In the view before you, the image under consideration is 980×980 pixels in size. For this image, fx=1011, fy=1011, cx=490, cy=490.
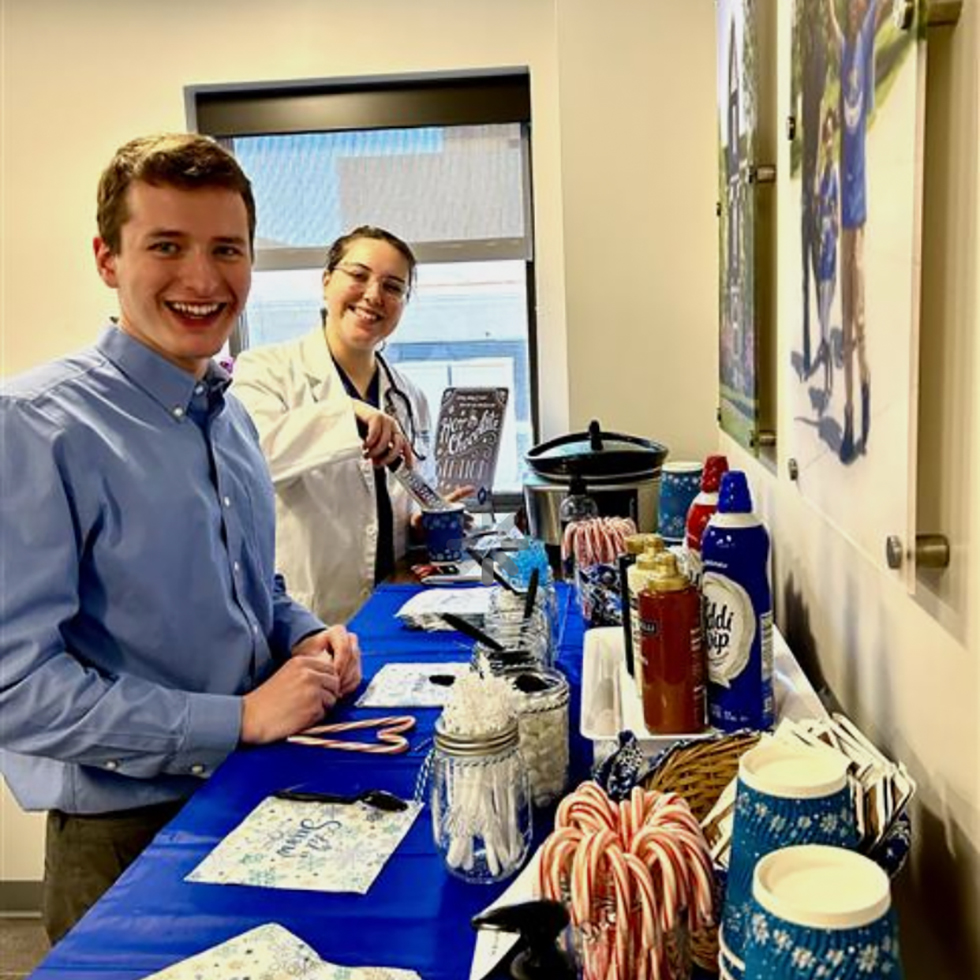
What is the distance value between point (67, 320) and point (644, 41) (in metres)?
1.80

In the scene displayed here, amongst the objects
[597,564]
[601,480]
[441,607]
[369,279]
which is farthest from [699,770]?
[369,279]

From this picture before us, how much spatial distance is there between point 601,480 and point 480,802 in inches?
47.1

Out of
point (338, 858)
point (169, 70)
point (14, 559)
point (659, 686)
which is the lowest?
point (338, 858)

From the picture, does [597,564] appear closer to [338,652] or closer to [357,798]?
[338,652]

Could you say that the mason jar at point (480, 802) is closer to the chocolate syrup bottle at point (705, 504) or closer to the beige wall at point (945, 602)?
the beige wall at point (945, 602)

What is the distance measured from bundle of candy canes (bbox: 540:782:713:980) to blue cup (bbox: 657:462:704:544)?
3.61ft

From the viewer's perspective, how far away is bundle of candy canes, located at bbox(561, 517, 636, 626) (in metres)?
1.52

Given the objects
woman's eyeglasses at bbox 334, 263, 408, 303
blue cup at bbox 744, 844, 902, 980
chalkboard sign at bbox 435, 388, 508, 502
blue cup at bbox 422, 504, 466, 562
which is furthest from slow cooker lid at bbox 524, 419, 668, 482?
blue cup at bbox 744, 844, 902, 980

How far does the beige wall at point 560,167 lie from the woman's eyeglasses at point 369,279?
1.46 ft

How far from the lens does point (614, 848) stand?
2.19 ft

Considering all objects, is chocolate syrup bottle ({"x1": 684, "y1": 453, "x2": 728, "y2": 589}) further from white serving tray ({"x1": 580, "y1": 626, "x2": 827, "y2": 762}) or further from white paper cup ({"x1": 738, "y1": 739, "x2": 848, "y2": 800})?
white paper cup ({"x1": 738, "y1": 739, "x2": 848, "y2": 800})

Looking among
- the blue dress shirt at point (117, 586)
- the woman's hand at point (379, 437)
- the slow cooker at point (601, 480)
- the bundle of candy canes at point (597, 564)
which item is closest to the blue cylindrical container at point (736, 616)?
the bundle of candy canes at point (597, 564)

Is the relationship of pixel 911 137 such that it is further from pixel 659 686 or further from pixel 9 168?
pixel 9 168

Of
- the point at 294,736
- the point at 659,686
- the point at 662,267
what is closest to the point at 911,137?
the point at 659,686
